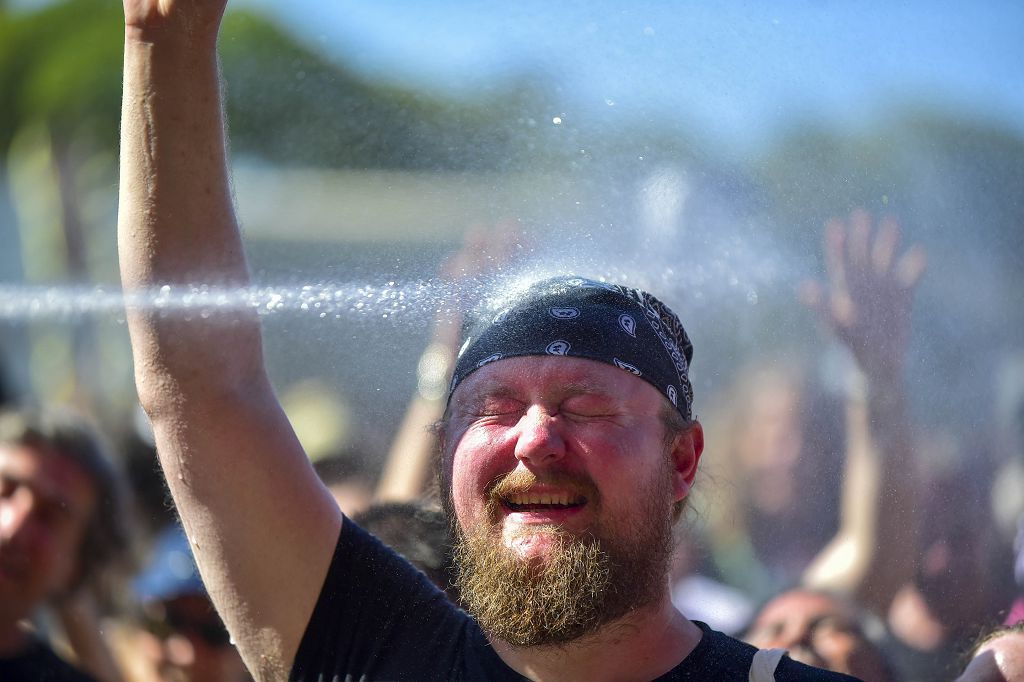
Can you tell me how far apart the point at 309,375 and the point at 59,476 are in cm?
57

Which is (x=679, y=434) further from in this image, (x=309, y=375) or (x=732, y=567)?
(x=309, y=375)

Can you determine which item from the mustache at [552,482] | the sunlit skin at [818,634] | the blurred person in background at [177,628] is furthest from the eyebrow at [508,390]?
the blurred person in background at [177,628]

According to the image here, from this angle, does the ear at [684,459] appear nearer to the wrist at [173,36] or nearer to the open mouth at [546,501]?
the open mouth at [546,501]

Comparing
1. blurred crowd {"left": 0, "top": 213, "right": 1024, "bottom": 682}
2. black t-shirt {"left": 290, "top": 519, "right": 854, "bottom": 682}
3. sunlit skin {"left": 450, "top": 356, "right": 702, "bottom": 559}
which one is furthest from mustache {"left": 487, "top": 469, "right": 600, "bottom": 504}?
blurred crowd {"left": 0, "top": 213, "right": 1024, "bottom": 682}

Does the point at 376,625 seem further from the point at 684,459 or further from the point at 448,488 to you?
the point at 684,459

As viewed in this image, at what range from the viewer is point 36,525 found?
2.20 m

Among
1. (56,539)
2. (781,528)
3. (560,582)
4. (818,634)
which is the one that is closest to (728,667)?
(560,582)

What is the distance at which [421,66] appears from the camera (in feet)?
7.29

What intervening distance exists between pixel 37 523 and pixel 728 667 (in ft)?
5.03

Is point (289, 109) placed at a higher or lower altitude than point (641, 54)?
lower

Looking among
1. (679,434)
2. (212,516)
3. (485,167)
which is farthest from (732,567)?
(212,516)

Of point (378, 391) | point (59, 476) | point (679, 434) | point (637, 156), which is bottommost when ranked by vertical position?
point (59, 476)

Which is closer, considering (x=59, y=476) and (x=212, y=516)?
(x=212, y=516)

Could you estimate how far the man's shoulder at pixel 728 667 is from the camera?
4.32 feet
